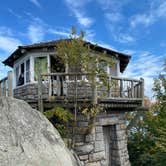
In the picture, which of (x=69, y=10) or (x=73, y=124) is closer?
(x=73, y=124)

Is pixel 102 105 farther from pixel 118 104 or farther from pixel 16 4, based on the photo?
pixel 16 4

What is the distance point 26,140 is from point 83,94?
4832mm

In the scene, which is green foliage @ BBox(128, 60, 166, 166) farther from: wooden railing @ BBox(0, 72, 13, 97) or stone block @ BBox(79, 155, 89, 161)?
wooden railing @ BBox(0, 72, 13, 97)

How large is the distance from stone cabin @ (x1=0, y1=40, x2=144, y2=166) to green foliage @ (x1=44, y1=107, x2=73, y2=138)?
1.31ft

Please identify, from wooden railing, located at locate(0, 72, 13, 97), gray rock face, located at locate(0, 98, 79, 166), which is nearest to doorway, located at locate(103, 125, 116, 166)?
wooden railing, located at locate(0, 72, 13, 97)

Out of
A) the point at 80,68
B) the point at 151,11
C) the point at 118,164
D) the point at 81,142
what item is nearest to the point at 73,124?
the point at 81,142

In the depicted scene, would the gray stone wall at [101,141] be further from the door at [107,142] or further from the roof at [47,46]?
the roof at [47,46]

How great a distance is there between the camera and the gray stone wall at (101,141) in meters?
9.23

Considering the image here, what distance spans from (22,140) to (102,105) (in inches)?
207

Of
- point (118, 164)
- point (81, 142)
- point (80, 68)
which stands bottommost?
point (118, 164)

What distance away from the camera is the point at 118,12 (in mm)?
11273

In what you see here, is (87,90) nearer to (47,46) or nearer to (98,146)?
(98,146)

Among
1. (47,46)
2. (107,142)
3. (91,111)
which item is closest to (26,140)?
(91,111)

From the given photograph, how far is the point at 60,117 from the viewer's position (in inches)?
338
